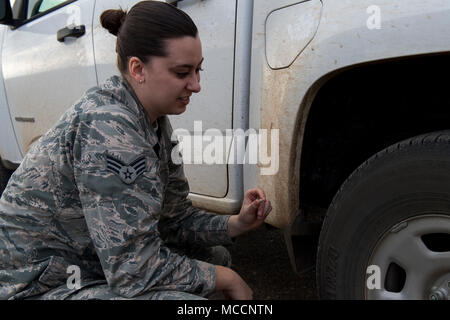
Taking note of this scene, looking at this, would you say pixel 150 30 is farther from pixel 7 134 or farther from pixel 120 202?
pixel 7 134

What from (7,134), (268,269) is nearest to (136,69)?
(268,269)

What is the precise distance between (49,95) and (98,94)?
1.32 m

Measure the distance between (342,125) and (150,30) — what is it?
704 millimetres

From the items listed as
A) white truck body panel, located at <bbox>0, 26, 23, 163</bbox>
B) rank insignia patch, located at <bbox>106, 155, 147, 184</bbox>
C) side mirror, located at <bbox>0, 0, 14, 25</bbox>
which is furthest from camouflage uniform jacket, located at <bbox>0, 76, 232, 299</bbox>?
white truck body panel, located at <bbox>0, 26, 23, 163</bbox>

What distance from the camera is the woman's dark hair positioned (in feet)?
4.08

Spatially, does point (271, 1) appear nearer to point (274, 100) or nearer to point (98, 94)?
point (274, 100)

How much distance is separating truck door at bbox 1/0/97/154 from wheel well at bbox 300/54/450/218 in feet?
3.62

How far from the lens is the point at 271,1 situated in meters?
1.50

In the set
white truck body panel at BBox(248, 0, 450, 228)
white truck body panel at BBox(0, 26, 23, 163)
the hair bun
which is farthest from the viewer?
white truck body panel at BBox(0, 26, 23, 163)

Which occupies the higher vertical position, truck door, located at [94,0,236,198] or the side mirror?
the side mirror

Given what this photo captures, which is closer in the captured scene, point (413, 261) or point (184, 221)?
point (413, 261)

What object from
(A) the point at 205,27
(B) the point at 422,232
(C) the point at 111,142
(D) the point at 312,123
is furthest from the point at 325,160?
(C) the point at 111,142

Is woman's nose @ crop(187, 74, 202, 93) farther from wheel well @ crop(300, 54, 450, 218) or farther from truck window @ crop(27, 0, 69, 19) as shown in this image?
truck window @ crop(27, 0, 69, 19)

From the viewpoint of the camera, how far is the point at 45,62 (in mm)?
2500
